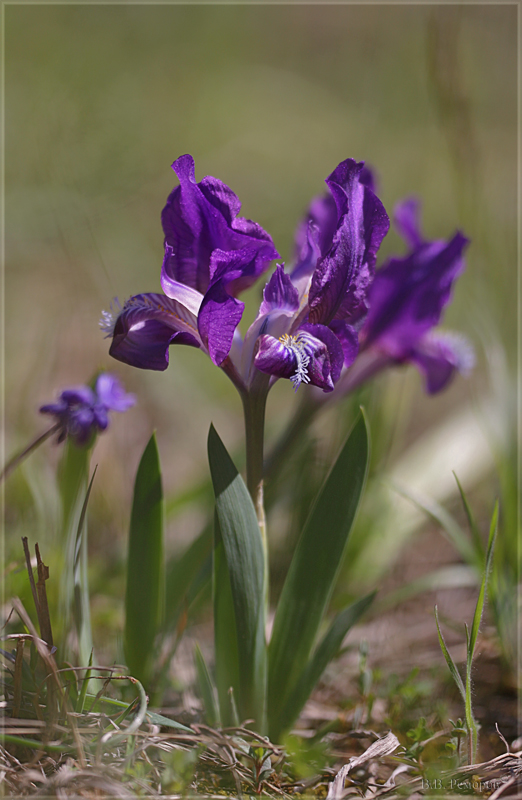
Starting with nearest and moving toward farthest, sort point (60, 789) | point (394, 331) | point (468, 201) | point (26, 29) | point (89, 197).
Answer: point (60, 789) < point (394, 331) < point (468, 201) < point (89, 197) < point (26, 29)

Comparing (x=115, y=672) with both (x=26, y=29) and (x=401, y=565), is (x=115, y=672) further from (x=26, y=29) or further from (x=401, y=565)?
(x=26, y=29)

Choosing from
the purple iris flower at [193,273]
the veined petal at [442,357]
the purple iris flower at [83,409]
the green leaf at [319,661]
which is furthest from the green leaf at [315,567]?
the veined petal at [442,357]

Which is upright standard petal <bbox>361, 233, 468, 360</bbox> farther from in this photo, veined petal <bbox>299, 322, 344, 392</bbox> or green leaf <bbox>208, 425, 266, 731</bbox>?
green leaf <bbox>208, 425, 266, 731</bbox>

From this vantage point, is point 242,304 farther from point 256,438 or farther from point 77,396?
point 77,396

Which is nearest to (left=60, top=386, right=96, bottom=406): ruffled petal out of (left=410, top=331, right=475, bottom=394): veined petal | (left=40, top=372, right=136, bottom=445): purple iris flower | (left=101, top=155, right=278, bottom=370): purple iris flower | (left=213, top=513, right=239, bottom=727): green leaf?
(left=40, top=372, right=136, bottom=445): purple iris flower

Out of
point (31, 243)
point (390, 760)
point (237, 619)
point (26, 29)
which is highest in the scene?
point (26, 29)

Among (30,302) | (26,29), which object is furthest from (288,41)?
(30,302)

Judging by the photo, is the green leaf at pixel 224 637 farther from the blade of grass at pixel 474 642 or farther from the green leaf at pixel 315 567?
the blade of grass at pixel 474 642
